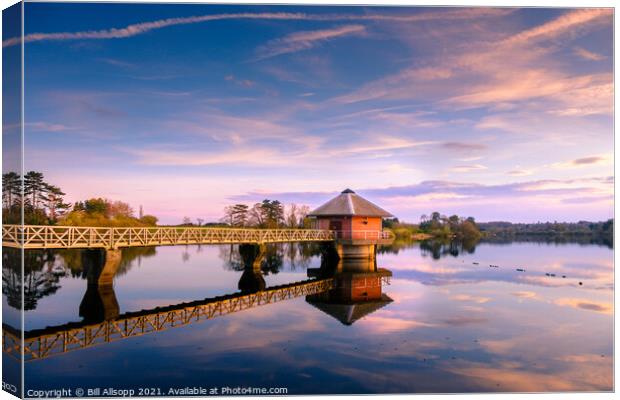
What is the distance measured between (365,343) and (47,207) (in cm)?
2981

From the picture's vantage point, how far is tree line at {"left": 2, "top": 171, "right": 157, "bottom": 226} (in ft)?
35.0

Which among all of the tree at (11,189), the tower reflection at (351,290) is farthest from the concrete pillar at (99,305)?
the tower reflection at (351,290)

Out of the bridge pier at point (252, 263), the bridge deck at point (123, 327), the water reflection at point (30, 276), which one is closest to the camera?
the water reflection at point (30, 276)

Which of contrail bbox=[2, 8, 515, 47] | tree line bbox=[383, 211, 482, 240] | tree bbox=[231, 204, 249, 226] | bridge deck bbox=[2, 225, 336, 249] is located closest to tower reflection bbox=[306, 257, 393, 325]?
bridge deck bbox=[2, 225, 336, 249]

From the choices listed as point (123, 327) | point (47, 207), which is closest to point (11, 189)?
point (123, 327)

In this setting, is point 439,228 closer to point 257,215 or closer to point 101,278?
point 257,215

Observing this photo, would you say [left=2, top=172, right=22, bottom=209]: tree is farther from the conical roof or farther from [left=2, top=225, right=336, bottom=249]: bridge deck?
the conical roof

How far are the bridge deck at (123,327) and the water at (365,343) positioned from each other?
16.7 inches

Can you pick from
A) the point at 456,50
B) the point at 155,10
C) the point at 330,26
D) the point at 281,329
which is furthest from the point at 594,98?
the point at 155,10

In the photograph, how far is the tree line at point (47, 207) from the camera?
10672 mm

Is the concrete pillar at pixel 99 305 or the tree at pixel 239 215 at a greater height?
the tree at pixel 239 215

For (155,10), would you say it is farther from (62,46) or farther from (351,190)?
(351,190)

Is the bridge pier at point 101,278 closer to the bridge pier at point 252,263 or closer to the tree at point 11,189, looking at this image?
the bridge pier at point 252,263

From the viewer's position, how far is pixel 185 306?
58.8 ft
